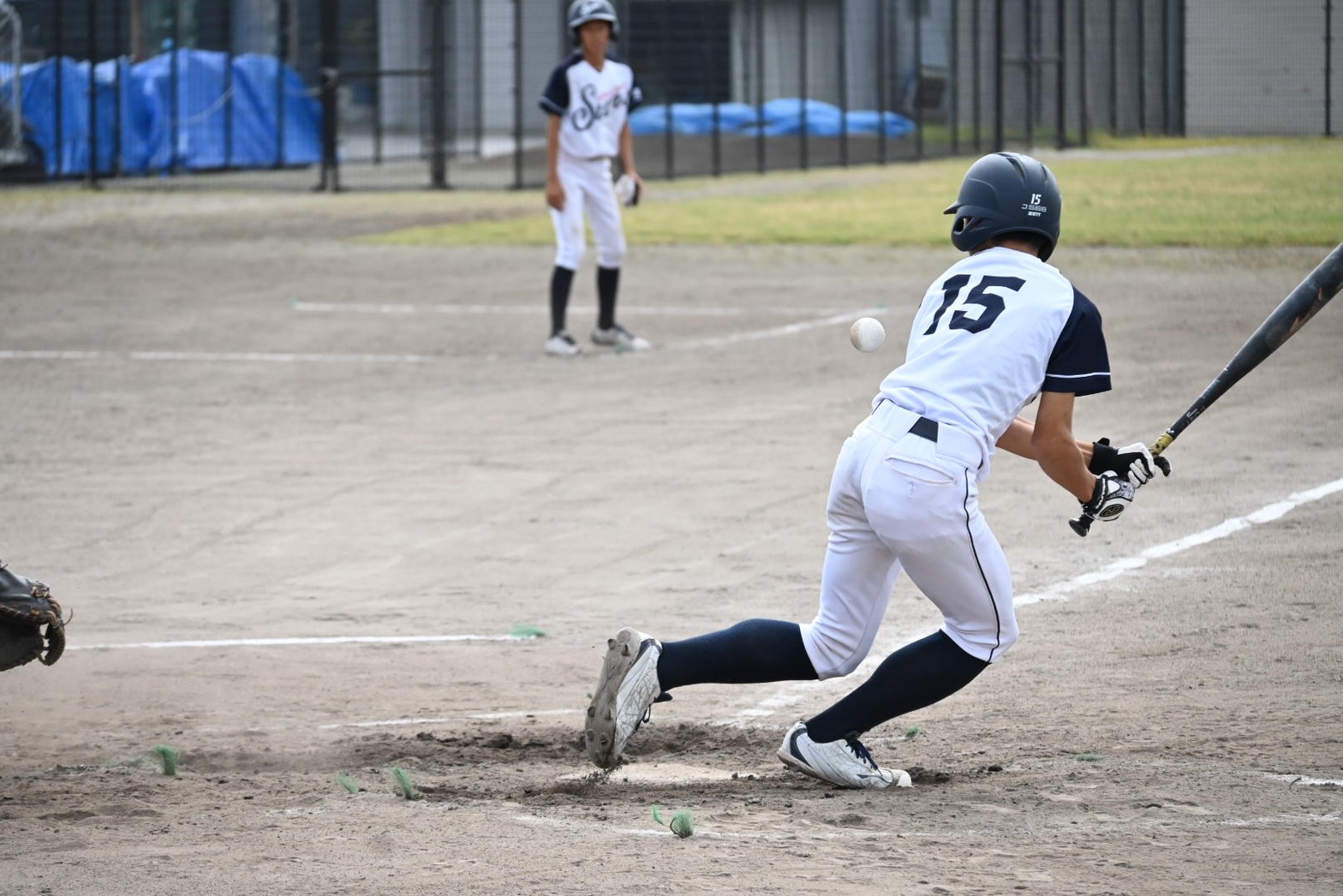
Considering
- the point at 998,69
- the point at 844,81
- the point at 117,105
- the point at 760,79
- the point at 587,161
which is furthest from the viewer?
the point at 998,69

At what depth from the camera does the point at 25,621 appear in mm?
5113

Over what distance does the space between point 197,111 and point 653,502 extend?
2388 cm

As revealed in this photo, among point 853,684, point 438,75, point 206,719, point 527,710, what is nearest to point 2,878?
point 206,719

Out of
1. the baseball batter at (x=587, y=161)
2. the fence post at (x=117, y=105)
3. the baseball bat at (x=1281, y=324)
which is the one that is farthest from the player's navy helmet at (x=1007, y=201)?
the fence post at (x=117, y=105)

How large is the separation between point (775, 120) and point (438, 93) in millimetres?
7223

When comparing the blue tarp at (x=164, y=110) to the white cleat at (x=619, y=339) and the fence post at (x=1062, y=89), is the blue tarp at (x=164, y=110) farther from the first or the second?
the white cleat at (x=619, y=339)

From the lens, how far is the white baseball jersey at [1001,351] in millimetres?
4477

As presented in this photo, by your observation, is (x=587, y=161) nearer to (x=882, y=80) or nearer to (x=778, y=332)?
(x=778, y=332)

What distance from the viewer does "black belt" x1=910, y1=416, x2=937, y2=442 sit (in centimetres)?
451

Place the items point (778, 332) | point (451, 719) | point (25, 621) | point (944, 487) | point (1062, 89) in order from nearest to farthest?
1. point (944, 487)
2. point (25, 621)
3. point (451, 719)
4. point (778, 332)
5. point (1062, 89)

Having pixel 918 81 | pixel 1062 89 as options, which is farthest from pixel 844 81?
pixel 1062 89

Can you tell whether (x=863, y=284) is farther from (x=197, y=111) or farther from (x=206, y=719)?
(x=197, y=111)

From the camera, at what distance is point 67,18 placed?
99.7ft

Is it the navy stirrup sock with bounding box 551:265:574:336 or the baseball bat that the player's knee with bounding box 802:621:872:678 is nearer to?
the baseball bat
